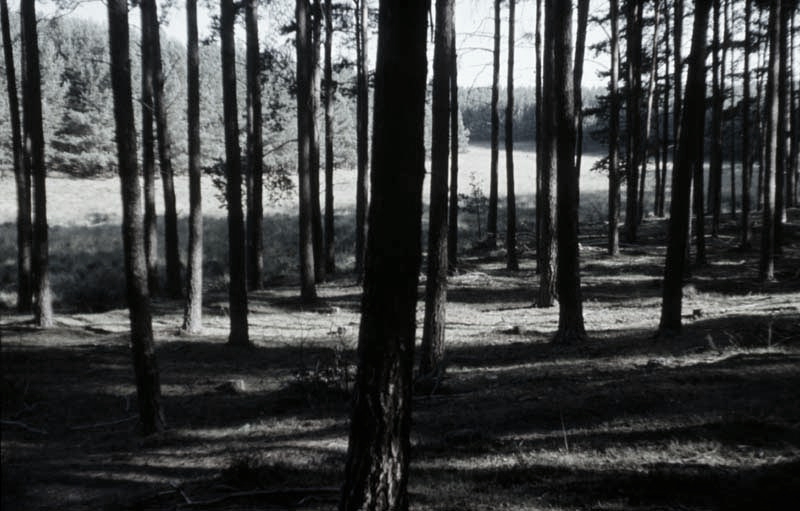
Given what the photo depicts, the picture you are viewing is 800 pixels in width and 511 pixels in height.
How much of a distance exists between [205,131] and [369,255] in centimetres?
6361

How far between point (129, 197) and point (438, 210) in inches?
170

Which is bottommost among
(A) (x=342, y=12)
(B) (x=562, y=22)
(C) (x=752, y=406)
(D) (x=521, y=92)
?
(C) (x=752, y=406)

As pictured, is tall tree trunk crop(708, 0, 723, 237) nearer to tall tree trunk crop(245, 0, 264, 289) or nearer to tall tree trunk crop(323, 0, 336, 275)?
tall tree trunk crop(323, 0, 336, 275)

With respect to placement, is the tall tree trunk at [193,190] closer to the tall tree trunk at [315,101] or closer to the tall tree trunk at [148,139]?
the tall tree trunk at [148,139]

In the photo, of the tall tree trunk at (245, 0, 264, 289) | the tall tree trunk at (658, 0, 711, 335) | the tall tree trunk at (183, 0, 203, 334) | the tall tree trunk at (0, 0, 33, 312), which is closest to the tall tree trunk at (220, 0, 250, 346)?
the tall tree trunk at (183, 0, 203, 334)

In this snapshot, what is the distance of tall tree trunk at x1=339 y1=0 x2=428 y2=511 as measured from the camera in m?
3.82

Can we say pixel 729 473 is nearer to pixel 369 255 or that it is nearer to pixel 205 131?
pixel 369 255

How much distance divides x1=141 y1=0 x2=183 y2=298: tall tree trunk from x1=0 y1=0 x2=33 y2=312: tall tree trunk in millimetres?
3462

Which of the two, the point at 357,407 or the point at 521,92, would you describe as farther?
the point at 521,92

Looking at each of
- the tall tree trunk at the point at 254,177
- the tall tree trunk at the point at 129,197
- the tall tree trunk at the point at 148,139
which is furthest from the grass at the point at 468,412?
the tall tree trunk at the point at 254,177

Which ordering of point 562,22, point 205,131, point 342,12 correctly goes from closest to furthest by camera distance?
point 562,22 → point 342,12 → point 205,131

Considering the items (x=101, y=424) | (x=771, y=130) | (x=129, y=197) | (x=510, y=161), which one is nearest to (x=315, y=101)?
(x=510, y=161)

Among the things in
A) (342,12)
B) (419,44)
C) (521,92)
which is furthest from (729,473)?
(521,92)

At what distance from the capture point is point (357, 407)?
3924 mm
